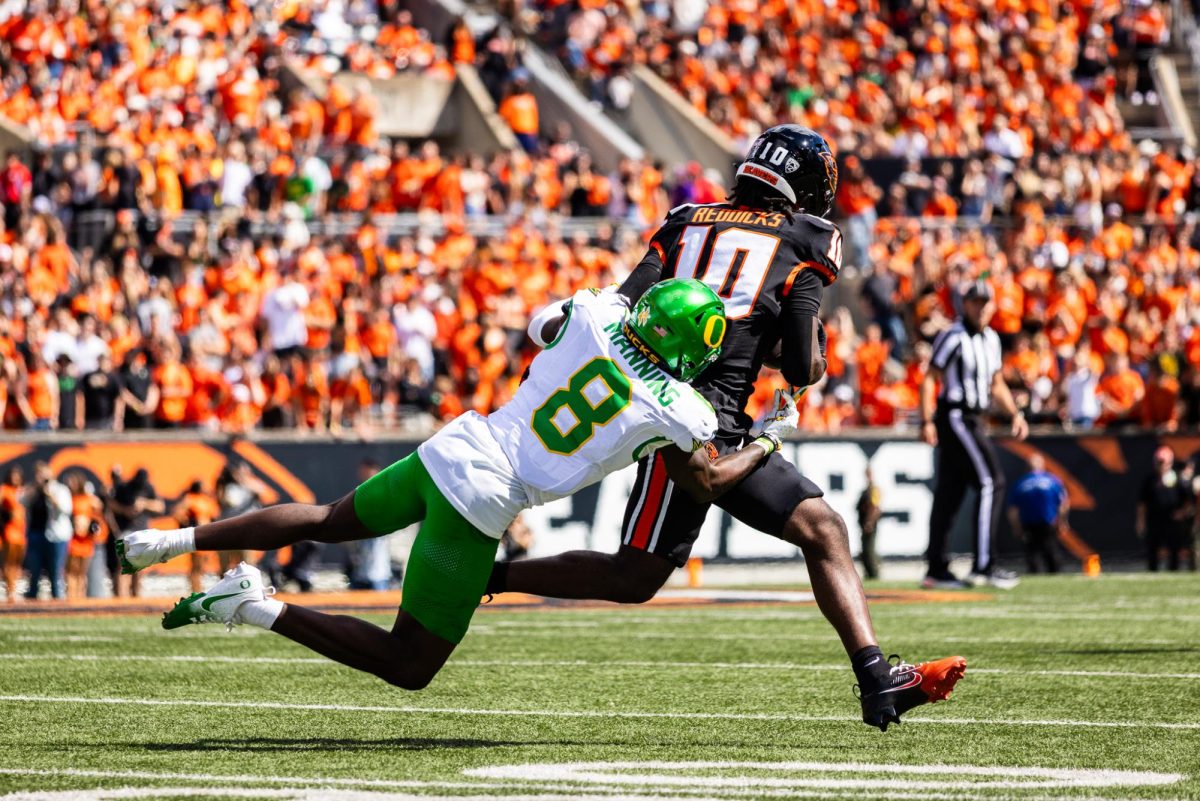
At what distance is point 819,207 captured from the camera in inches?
268

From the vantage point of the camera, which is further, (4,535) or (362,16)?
(362,16)

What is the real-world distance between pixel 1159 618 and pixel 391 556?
804 cm

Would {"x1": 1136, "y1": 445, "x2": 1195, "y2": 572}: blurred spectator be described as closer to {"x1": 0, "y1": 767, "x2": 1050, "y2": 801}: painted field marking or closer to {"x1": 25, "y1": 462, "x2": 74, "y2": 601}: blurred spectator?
{"x1": 25, "y1": 462, "x2": 74, "y2": 601}: blurred spectator

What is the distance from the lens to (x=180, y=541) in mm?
6340

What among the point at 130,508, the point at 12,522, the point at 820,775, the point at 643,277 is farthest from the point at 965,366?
the point at 820,775

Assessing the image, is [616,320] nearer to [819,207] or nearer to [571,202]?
[819,207]

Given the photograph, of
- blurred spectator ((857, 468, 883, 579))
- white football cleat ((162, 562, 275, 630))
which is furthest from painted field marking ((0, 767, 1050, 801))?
blurred spectator ((857, 468, 883, 579))

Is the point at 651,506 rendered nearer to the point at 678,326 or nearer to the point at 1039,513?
the point at 678,326

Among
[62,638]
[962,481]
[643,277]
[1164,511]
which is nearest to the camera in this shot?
[643,277]

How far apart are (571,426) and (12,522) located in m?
11.2

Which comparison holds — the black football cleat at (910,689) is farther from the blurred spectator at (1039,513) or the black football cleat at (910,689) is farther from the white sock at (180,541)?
the blurred spectator at (1039,513)

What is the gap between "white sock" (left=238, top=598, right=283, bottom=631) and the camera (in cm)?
601

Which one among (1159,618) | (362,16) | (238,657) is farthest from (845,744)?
(362,16)

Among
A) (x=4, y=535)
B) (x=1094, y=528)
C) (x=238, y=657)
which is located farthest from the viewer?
(x=1094, y=528)
